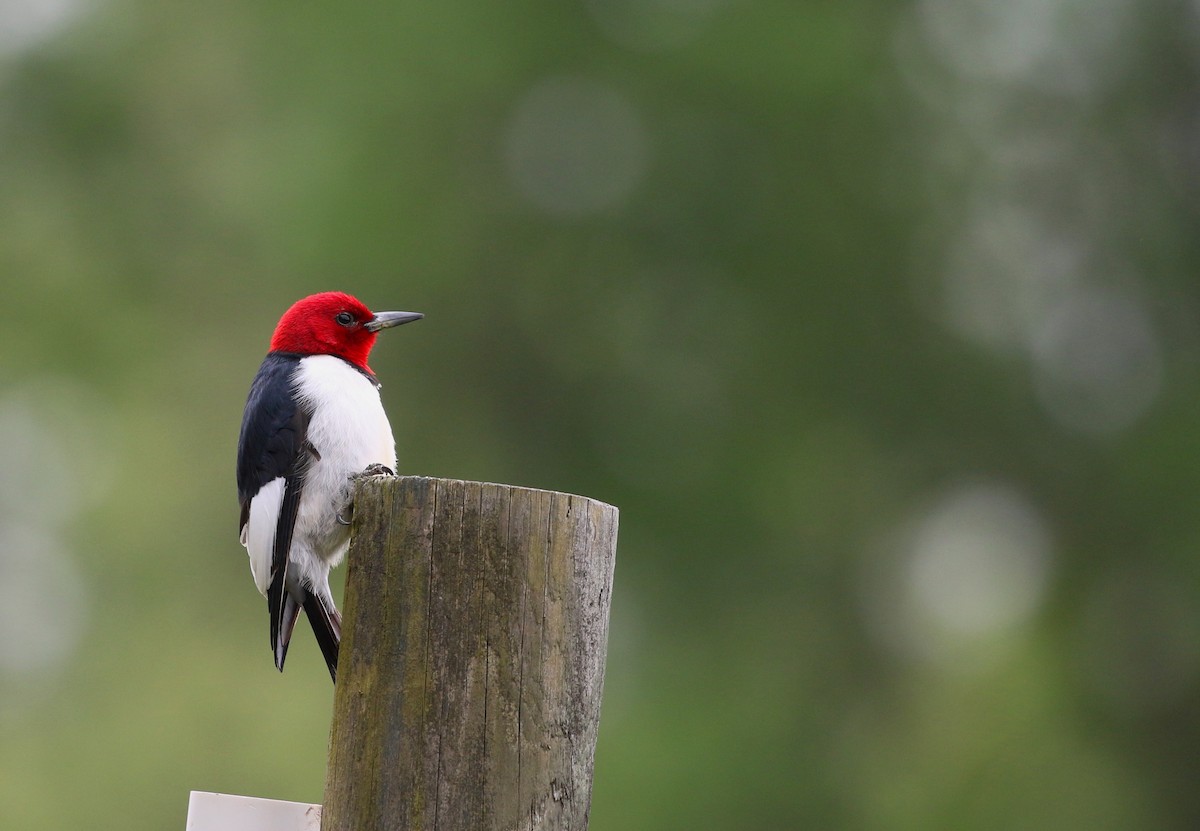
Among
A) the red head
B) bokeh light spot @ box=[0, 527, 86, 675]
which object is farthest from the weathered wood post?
bokeh light spot @ box=[0, 527, 86, 675]

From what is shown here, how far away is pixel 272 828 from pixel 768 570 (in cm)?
772

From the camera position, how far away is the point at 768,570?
10.3m

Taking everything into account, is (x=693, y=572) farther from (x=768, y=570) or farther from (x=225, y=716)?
(x=225, y=716)

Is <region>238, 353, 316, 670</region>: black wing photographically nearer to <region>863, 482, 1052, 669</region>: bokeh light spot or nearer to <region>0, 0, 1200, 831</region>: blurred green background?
<region>0, 0, 1200, 831</region>: blurred green background

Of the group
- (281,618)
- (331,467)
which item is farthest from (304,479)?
(281,618)

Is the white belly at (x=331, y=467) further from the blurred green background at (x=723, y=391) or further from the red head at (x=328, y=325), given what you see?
the blurred green background at (x=723, y=391)

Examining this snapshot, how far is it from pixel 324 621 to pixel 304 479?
1.43ft

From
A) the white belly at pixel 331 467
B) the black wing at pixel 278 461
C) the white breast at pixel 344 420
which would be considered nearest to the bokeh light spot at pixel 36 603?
the black wing at pixel 278 461

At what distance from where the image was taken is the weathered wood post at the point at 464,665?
267 centimetres

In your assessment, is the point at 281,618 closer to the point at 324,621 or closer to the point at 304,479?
the point at 324,621

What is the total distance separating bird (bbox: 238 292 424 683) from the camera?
4195 millimetres

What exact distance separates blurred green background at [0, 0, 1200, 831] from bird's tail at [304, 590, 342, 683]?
5.57 m

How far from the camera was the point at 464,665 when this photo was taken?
8.87 feet

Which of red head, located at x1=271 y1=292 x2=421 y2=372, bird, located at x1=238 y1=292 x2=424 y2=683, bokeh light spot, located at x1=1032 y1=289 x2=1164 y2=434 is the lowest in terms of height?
bird, located at x1=238 y1=292 x2=424 y2=683
